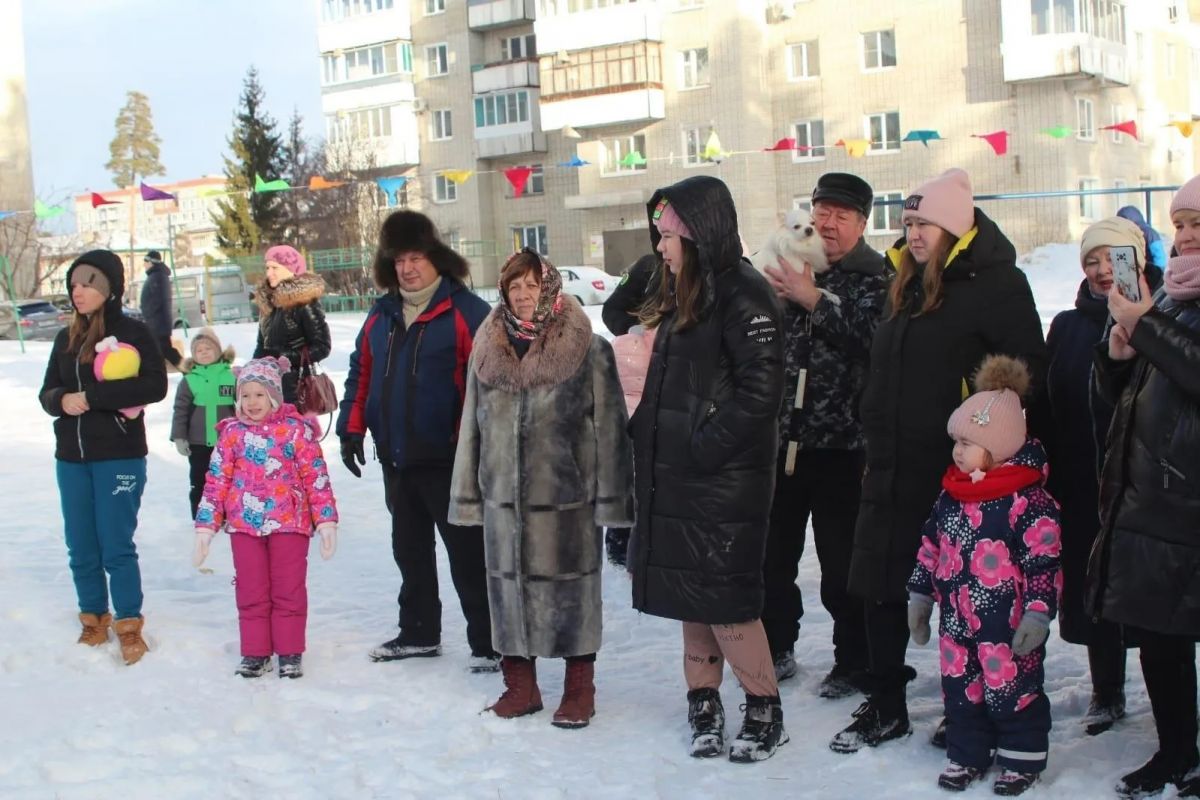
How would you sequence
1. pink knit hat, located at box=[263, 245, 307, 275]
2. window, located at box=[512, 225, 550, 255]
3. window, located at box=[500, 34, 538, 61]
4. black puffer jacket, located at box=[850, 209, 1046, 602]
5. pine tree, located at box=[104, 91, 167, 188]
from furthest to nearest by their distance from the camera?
pine tree, located at box=[104, 91, 167, 188]
window, located at box=[500, 34, 538, 61]
window, located at box=[512, 225, 550, 255]
pink knit hat, located at box=[263, 245, 307, 275]
black puffer jacket, located at box=[850, 209, 1046, 602]

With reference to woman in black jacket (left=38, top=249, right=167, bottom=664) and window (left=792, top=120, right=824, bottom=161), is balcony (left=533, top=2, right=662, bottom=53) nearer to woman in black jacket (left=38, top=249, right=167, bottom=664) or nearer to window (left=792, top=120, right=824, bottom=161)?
window (left=792, top=120, right=824, bottom=161)

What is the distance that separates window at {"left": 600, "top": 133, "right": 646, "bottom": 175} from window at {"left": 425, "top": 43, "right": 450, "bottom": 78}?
9263 millimetres

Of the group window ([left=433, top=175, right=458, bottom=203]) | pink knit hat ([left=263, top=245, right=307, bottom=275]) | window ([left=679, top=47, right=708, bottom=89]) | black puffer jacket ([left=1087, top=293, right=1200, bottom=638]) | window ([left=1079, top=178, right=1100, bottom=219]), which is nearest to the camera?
black puffer jacket ([left=1087, top=293, right=1200, bottom=638])

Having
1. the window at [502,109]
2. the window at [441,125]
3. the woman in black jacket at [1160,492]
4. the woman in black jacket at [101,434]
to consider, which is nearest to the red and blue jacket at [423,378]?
the woman in black jacket at [101,434]

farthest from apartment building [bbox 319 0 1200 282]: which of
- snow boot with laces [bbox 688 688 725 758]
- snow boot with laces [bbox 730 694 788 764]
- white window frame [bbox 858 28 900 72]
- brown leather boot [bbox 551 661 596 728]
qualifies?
snow boot with laces [bbox 730 694 788 764]

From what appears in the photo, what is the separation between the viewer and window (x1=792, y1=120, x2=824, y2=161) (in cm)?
4034

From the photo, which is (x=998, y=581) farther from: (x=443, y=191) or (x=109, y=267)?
(x=443, y=191)

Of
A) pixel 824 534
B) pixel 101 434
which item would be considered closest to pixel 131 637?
pixel 101 434

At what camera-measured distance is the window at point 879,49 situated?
128ft

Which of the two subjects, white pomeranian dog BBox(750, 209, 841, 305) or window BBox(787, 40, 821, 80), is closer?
white pomeranian dog BBox(750, 209, 841, 305)

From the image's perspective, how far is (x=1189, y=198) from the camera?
3.86 meters

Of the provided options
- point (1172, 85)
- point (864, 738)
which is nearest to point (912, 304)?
point (864, 738)

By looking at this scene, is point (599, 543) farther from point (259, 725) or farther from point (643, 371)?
point (643, 371)

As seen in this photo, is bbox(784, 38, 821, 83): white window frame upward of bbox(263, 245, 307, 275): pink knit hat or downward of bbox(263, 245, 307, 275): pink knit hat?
upward
